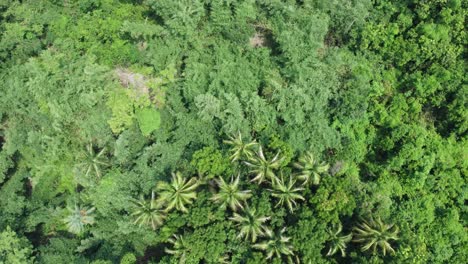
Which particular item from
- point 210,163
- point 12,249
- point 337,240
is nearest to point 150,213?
point 210,163

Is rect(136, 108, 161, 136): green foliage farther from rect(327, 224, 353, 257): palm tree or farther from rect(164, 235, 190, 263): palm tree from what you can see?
rect(327, 224, 353, 257): palm tree

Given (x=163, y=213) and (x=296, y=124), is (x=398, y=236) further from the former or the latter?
(x=163, y=213)

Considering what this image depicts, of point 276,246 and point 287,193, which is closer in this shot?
point 276,246

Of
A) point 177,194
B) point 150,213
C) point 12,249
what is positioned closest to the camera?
Result: point 177,194

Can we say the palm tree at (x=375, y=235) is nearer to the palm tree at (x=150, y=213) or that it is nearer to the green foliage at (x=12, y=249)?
the palm tree at (x=150, y=213)

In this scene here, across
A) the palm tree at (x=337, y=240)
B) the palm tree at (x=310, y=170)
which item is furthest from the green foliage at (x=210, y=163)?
the palm tree at (x=337, y=240)

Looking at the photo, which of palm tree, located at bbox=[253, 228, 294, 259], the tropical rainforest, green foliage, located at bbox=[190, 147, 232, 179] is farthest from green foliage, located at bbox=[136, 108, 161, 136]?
palm tree, located at bbox=[253, 228, 294, 259]

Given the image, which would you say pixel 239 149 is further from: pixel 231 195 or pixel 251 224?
pixel 251 224
